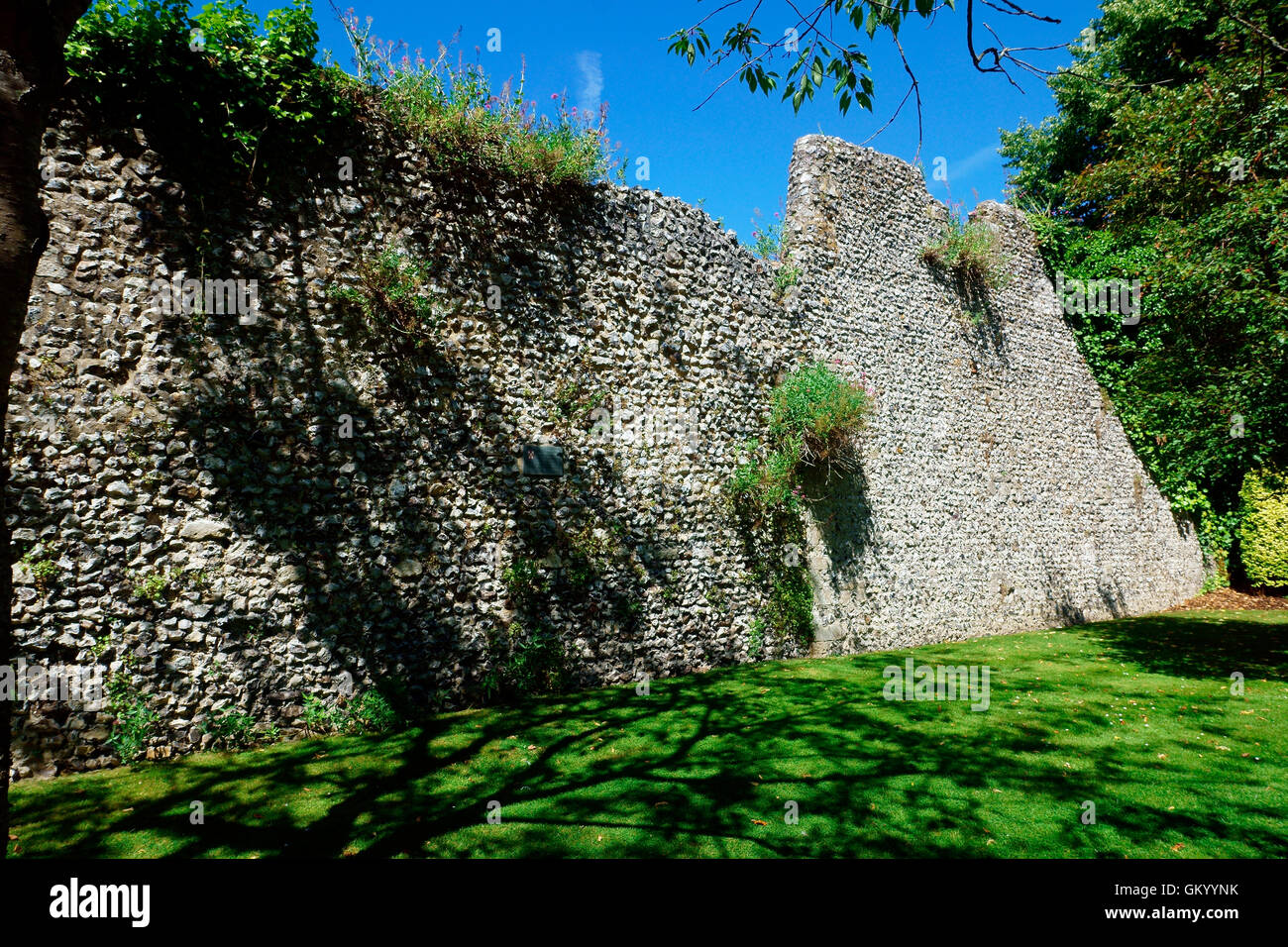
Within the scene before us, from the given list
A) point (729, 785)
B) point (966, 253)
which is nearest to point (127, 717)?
point (729, 785)

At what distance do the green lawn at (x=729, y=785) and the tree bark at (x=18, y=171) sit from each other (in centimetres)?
196

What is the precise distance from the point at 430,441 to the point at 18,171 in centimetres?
389

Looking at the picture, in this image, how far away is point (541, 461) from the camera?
259 inches

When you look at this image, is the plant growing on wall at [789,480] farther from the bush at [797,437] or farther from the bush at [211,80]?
the bush at [211,80]

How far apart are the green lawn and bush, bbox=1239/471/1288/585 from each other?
1165cm

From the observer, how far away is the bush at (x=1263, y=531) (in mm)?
15055

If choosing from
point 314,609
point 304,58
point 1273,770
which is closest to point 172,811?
point 314,609

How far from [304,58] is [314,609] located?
457 centimetres

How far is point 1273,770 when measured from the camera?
16.2ft

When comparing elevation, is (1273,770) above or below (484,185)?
below

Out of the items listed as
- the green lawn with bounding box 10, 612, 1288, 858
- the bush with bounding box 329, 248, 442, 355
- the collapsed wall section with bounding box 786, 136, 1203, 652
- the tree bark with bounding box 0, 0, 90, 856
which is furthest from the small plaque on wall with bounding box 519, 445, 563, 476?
the tree bark with bounding box 0, 0, 90, 856

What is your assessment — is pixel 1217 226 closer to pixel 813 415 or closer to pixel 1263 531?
pixel 813 415

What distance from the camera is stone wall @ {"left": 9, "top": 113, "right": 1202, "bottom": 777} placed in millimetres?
4539
